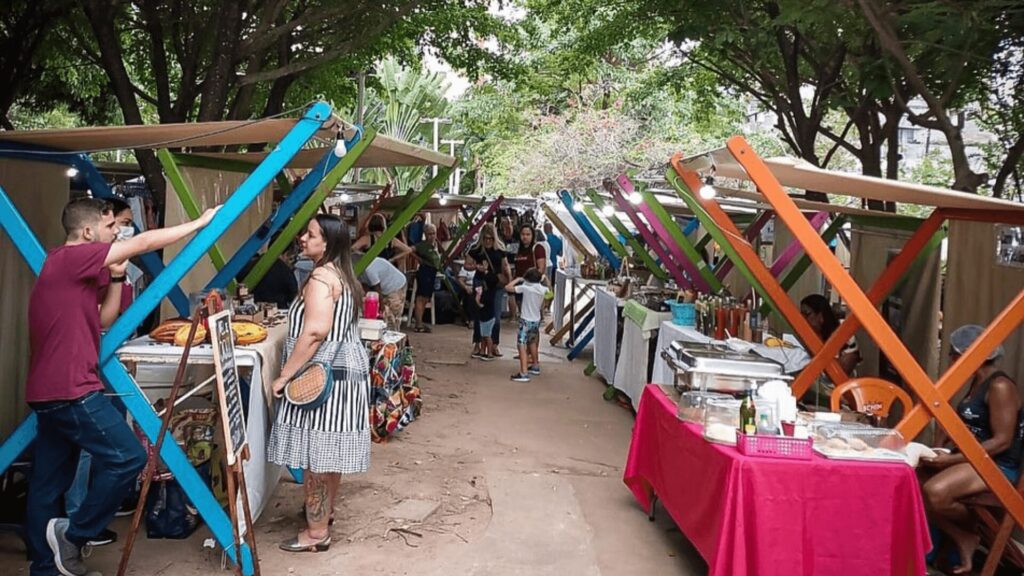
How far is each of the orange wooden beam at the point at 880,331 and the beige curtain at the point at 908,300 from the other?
234 cm

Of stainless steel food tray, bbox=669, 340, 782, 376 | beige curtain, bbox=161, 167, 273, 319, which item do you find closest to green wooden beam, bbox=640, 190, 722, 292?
stainless steel food tray, bbox=669, 340, 782, 376

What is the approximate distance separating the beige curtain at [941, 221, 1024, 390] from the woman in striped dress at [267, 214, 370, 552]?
406 centimetres

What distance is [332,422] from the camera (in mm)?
5023

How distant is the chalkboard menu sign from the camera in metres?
4.33

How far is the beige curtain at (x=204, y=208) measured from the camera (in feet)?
22.1

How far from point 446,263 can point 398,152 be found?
29.4 ft

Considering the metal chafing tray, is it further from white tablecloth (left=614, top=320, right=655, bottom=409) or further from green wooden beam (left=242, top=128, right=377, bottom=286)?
white tablecloth (left=614, top=320, right=655, bottom=409)

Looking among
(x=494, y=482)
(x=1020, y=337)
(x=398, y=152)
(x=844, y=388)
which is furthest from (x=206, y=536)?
(x=1020, y=337)

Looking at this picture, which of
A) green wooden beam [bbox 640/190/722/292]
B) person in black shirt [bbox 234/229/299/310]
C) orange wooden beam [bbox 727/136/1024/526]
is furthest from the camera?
green wooden beam [bbox 640/190/722/292]

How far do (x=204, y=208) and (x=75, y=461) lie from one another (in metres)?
2.85

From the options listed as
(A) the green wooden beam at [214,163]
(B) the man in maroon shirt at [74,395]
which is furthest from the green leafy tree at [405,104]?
(B) the man in maroon shirt at [74,395]

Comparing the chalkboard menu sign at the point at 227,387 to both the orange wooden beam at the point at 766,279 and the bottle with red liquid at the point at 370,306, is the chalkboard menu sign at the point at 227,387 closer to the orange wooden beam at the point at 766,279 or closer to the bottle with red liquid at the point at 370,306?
the bottle with red liquid at the point at 370,306

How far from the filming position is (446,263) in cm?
1623

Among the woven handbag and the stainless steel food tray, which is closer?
the woven handbag
